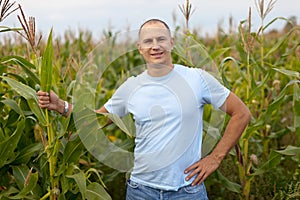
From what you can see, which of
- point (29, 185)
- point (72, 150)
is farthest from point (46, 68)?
point (29, 185)

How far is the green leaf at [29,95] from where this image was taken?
2600mm

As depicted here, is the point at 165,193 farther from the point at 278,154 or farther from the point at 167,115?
the point at 278,154

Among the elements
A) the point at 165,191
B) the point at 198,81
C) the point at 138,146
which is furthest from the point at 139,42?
the point at 165,191

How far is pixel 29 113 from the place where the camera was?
3.00 meters

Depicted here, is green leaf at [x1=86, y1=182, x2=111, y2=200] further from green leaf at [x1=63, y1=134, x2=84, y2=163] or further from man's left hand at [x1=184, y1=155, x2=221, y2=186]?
man's left hand at [x1=184, y1=155, x2=221, y2=186]

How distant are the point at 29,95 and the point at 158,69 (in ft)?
2.34

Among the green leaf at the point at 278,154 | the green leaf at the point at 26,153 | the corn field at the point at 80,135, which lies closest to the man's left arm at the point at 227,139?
the corn field at the point at 80,135

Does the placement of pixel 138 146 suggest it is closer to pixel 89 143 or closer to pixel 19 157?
pixel 89 143

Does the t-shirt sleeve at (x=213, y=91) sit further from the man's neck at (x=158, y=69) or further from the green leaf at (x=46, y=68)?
the green leaf at (x=46, y=68)

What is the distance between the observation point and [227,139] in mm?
2783

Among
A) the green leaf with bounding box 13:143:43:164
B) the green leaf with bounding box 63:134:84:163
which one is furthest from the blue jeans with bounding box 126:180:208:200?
Result: the green leaf with bounding box 13:143:43:164

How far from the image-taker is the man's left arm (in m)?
2.68

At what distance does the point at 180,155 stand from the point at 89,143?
0.61 metres

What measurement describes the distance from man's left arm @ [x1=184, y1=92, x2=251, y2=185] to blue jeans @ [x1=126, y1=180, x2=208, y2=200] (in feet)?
0.18
